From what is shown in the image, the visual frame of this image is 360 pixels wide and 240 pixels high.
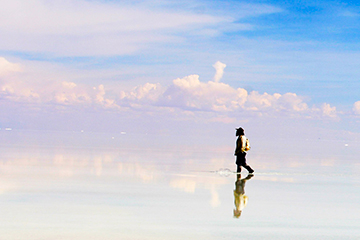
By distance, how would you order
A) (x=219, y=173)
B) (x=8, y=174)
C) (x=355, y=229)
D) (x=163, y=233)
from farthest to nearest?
1. (x=219, y=173)
2. (x=8, y=174)
3. (x=355, y=229)
4. (x=163, y=233)

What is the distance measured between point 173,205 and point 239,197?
275 centimetres

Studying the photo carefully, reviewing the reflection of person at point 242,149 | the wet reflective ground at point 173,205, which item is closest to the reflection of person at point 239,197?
the wet reflective ground at point 173,205

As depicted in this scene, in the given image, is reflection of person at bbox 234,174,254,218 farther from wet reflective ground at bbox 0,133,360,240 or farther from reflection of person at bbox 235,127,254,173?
reflection of person at bbox 235,127,254,173

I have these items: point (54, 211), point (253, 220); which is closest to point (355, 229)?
point (253, 220)

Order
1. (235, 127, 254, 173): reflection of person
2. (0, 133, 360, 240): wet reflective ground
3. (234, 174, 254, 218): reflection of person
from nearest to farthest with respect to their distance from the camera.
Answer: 1. (0, 133, 360, 240): wet reflective ground
2. (234, 174, 254, 218): reflection of person
3. (235, 127, 254, 173): reflection of person

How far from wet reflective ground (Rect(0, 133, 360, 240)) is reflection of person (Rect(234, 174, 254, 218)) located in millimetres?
19

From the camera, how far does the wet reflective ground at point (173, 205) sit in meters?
10.7

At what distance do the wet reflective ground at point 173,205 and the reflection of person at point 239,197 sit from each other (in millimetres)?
19

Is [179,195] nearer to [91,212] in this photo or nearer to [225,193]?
[225,193]

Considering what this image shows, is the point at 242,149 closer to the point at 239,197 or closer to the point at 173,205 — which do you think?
the point at 239,197

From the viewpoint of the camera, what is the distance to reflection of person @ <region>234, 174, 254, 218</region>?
13.6 m

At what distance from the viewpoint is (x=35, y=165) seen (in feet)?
85.7

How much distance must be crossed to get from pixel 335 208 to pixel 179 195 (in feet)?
Result: 15.3

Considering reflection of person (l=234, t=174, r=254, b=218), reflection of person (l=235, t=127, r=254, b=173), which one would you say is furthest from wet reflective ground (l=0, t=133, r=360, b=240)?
reflection of person (l=235, t=127, r=254, b=173)
